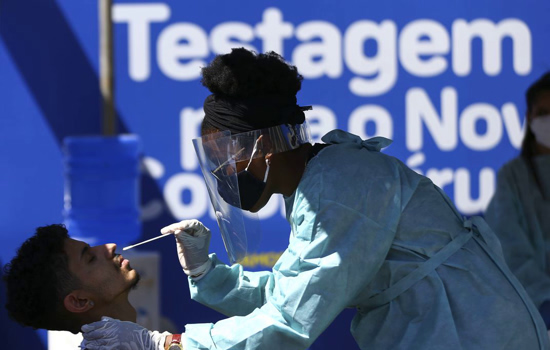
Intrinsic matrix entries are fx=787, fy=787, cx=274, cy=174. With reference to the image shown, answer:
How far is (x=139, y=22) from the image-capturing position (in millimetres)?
4336

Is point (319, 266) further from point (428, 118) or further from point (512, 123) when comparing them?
point (512, 123)

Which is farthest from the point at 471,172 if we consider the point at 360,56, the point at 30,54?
the point at 30,54

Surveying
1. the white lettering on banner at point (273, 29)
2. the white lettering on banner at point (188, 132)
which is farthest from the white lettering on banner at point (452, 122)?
the white lettering on banner at point (188, 132)

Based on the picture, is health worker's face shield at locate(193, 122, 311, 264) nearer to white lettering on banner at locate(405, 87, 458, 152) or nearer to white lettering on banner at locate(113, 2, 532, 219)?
white lettering on banner at locate(113, 2, 532, 219)

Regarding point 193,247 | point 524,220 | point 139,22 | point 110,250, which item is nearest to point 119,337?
point 193,247

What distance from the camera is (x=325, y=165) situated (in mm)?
2014

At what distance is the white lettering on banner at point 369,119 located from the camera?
14.7 ft

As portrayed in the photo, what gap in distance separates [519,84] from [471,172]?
593mm

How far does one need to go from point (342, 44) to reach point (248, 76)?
2451 mm

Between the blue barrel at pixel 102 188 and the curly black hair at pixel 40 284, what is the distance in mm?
1685

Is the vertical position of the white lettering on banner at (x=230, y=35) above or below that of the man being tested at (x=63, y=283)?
above

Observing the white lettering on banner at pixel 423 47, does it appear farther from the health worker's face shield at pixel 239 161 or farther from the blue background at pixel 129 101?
the health worker's face shield at pixel 239 161

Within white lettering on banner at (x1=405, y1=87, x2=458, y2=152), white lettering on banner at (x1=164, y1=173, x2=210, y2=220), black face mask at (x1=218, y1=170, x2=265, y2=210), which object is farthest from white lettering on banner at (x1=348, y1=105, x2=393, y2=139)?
black face mask at (x1=218, y1=170, x2=265, y2=210)

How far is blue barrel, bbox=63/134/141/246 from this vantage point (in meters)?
4.32
